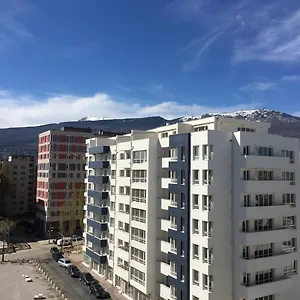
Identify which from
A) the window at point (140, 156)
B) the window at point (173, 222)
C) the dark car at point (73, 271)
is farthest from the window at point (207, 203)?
the dark car at point (73, 271)

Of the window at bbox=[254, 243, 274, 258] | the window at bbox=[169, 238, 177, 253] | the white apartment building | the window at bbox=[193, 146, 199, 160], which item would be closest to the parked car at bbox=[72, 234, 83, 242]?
the white apartment building

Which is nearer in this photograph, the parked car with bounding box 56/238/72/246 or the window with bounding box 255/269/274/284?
the window with bounding box 255/269/274/284

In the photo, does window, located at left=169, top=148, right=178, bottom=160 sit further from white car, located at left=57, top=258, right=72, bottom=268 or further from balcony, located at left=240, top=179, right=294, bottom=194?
white car, located at left=57, top=258, right=72, bottom=268

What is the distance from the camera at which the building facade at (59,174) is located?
10000cm

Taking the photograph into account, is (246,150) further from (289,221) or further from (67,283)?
(67,283)

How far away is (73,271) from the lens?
205 feet

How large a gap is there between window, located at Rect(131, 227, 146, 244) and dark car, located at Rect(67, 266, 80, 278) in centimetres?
1883

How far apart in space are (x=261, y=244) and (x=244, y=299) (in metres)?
5.93

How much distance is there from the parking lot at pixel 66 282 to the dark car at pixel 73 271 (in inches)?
24.7

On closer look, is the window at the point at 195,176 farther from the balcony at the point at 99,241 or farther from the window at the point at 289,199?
the balcony at the point at 99,241

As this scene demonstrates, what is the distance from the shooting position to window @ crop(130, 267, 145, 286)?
46.0m

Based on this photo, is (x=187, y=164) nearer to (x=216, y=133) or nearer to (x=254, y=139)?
(x=216, y=133)

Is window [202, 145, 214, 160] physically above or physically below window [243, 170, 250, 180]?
above

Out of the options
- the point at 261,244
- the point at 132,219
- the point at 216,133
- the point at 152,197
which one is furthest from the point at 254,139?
the point at 132,219
